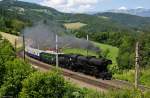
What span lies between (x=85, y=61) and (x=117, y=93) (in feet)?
99.8

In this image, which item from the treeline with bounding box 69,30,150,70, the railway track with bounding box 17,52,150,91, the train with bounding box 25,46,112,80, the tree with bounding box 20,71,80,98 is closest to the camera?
the tree with bounding box 20,71,80,98

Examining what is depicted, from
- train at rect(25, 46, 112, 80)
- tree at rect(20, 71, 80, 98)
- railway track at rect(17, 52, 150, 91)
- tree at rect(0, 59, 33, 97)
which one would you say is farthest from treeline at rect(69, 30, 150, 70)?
tree at rect(20, 71, 80, 98)

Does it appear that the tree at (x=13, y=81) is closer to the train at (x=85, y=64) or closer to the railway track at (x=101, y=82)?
the railway track at (x=101, y=82)

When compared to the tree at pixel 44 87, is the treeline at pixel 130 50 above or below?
below

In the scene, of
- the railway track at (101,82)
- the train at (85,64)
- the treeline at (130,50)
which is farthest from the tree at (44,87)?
the treeline at (130,50)

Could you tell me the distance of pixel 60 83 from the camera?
1328 inches

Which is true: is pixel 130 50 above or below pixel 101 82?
below

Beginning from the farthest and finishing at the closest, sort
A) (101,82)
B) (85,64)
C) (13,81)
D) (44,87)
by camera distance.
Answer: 1. (85,64)
2. (101,82)
3. (13,81)
4. (44,87)

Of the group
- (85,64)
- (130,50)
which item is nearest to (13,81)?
(85,64)

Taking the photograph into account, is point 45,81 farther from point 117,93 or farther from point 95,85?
point 95,85

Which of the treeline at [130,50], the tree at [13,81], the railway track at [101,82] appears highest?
the tree at [13,81]

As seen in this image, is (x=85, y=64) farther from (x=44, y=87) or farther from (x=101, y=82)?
(x=44, y=87)

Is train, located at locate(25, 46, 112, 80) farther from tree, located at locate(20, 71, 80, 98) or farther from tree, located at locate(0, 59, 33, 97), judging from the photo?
tree, located at locate(20, 71, 80, 98)

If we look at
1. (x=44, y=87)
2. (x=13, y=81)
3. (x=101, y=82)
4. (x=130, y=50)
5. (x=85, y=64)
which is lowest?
(x=130, y=50)
